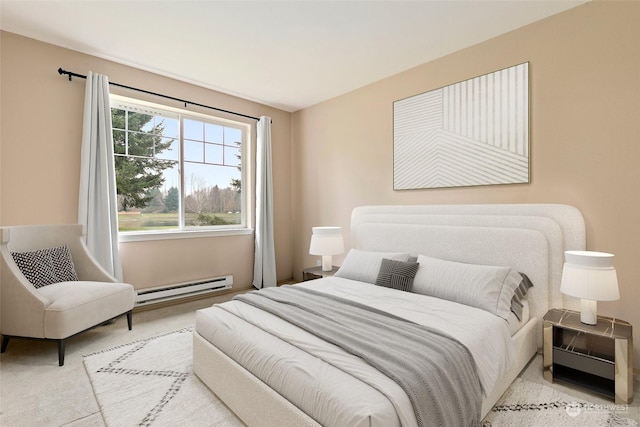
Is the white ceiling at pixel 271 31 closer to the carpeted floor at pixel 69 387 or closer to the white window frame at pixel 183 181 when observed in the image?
the white window frame at pixel 183 181

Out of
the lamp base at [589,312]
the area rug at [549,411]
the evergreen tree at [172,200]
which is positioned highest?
the evergreen tree at [172,200]

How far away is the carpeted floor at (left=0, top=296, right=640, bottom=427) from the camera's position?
5.97 feet

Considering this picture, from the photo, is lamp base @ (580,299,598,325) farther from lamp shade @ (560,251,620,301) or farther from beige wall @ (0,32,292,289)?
beige wall @ (0,32,292,289)

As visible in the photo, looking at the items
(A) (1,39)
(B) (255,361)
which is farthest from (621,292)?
(A) (1,39)

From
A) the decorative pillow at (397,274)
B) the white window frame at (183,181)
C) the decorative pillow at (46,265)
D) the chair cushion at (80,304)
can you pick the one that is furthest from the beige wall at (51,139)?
the decorative pillow at (397,274)

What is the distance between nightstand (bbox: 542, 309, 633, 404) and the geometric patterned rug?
6.90ft

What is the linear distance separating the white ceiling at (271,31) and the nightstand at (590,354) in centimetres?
235

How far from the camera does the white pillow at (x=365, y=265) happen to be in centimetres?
303

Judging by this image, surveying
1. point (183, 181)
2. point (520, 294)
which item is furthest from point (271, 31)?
point (520, 294)

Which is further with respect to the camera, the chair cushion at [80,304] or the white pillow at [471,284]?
the chair cushion at [80,304]

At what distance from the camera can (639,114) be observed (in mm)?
2213

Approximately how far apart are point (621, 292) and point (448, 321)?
4.73ft

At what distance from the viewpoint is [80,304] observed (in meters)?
2.54

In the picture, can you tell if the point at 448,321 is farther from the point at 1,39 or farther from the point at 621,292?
the point at 1,39
